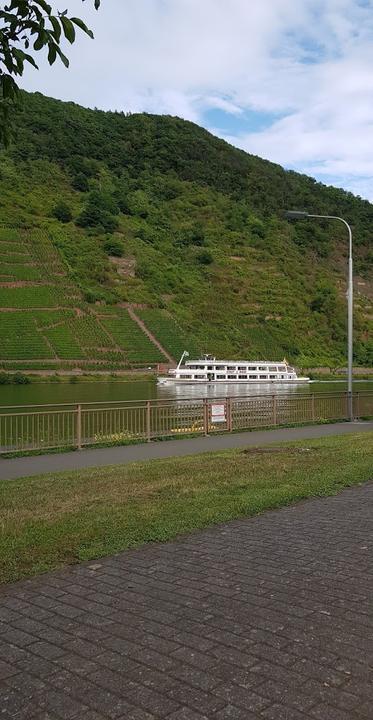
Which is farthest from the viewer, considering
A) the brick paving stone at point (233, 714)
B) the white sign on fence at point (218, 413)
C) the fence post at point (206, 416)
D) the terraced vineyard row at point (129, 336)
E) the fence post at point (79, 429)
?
the terraced vineyard row at point (129, 336)

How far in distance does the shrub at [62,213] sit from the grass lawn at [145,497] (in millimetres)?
142205

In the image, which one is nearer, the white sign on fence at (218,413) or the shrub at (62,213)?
the white sign on fence at (218,413)

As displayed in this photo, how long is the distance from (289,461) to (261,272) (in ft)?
461

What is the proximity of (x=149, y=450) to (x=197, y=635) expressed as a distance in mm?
12150

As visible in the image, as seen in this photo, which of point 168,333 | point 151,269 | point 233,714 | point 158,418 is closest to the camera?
point 233,714

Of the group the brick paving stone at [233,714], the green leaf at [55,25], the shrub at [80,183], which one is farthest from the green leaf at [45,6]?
the shrub at [80,183]

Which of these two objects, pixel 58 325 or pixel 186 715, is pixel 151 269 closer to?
pixel 58 325

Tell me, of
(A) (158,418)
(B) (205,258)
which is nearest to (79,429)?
(A) (158,418)

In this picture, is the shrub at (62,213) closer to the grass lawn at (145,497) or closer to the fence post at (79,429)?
the fence post at (79,429)

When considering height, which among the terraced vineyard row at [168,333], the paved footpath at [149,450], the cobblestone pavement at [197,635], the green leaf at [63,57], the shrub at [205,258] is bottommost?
the paved footpath at [149,450]

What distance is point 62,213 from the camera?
149 meters

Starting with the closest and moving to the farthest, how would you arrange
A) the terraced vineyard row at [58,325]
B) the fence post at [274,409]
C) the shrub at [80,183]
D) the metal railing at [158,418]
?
the metal railing at [158,418], the fence post at [274,409], the terraced vineyard row at [58,325], the shrub at [80,183]

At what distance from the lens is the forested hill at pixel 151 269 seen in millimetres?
102875

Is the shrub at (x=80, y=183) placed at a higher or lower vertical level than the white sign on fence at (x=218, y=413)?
higher
